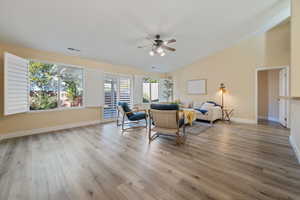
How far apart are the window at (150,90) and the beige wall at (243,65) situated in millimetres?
2203

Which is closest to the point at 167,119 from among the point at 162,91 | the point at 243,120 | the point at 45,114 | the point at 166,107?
the point at 166,107

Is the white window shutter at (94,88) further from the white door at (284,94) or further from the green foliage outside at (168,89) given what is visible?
the white door at (284,94)

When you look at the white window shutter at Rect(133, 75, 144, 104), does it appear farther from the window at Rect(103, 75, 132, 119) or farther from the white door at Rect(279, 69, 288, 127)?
the white door at Rect(279, 69, 288, 127)

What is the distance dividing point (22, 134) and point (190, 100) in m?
6.82

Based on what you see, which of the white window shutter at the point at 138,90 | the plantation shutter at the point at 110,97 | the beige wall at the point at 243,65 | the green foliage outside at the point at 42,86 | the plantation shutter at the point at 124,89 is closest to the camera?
the green foliage outside at the point at 42,86

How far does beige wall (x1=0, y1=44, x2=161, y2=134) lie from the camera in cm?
337

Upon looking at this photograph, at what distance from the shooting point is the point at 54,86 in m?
4.18

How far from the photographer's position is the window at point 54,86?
3.84 m

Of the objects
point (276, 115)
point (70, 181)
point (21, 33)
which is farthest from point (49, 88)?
point (276, 115)

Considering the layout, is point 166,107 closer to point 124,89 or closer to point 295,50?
point 295,50

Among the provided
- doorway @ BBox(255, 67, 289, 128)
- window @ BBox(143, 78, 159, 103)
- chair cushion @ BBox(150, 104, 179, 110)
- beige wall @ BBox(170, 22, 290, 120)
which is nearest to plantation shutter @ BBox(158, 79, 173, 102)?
window @ BBox(143, 78, 159, 103)

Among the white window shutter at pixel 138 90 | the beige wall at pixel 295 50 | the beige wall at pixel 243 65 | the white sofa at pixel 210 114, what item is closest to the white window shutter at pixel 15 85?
the white window shutter at pixel 138 90

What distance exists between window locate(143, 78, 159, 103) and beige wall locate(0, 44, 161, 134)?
2350 millimetres

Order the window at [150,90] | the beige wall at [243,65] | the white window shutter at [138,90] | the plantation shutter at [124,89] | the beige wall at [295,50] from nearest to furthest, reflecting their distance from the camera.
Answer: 1. the beige wall at [295,50]
2. the beige wall at [243,65]
3. the plantation shutter at [124,89]
4. the white window shutter at [138,90]
5. the window at [150,90]
